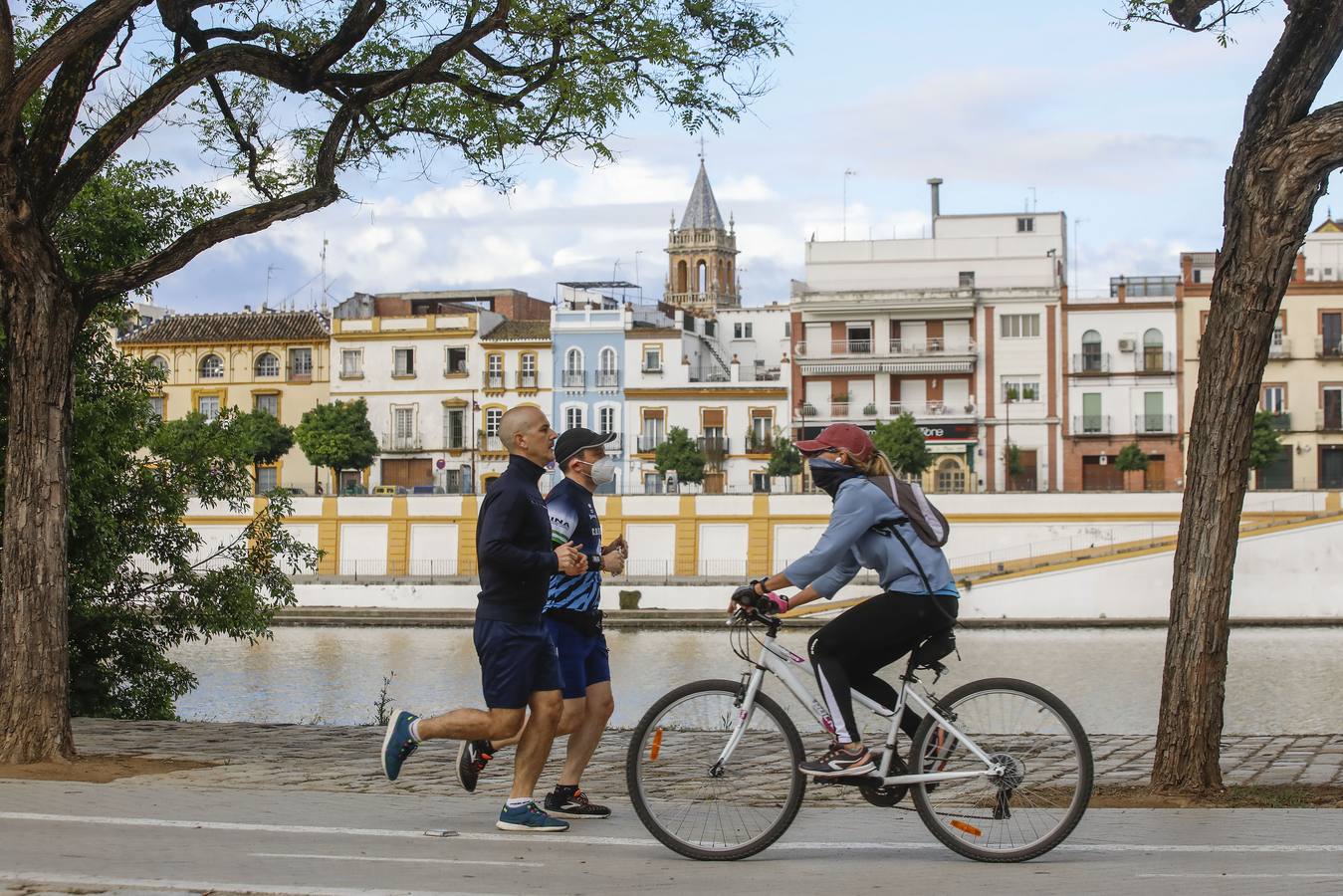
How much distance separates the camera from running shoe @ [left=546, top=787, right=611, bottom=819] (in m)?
7.32

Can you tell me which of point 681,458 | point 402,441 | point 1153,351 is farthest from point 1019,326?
point 402,441

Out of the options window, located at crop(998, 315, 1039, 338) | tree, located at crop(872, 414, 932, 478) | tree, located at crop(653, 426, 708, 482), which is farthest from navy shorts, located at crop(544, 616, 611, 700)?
window, located at crop(998, 315, 1039, 338)

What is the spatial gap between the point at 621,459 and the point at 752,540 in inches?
506

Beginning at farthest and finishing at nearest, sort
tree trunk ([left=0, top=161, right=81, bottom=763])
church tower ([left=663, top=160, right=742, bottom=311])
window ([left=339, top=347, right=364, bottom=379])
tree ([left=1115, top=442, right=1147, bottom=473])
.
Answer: church tower ([left=663, top=160, right=742, bottom=311])
window ([left=339, top=347, right=364, bottom=379])
tree ([left=1115, top=442, right=1147, bottom=473])
tree trunk ([left=0, top=161, right=81, bottom=763])

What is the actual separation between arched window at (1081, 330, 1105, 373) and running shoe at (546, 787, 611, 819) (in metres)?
57.8

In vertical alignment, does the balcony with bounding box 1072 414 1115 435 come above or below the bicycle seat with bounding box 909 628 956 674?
above

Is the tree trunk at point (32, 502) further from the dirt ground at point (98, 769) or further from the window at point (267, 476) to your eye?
the window at point (267, 476)

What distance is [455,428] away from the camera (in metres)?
68.9

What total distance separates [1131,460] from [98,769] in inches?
2142

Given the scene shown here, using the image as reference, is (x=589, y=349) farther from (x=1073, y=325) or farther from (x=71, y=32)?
(x=71, y=32)

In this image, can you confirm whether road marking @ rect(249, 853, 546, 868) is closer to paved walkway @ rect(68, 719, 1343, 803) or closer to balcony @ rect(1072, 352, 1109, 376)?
paved walkway @ rect(68, 719, 1343, 803)

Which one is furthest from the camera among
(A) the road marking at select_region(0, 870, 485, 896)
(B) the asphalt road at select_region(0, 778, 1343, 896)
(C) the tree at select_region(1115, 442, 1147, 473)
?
(C) the tree at select_region(1115, 442, 1147, 473)

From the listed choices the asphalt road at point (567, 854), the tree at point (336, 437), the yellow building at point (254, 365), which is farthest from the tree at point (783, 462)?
the asphalt road at point (567, 854)

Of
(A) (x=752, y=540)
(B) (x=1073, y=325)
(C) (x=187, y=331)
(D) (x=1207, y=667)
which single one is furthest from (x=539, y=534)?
(C) (x=187, y=331)
